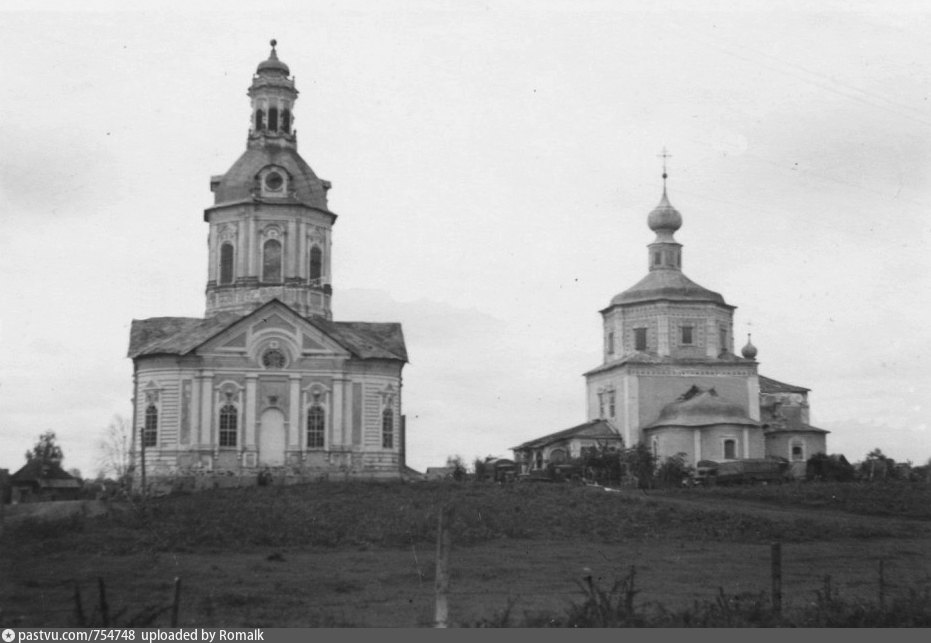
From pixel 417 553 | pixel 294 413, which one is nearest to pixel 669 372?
pixel 294 413

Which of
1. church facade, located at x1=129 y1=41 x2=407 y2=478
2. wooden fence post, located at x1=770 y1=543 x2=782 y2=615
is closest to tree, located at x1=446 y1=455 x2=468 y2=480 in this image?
church facade, located at x1=129 y1=41 x2=407 y2=478

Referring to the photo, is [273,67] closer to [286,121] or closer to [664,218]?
[286,121]

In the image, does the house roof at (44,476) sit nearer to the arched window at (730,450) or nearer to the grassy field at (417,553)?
the grassy field at (417,553)

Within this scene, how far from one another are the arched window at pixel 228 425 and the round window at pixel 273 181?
9117 mm

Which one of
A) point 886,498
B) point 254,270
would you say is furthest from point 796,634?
point 254,270

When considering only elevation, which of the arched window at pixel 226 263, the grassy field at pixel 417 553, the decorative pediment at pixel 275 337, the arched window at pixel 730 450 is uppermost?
the arched window at pixel 226 263

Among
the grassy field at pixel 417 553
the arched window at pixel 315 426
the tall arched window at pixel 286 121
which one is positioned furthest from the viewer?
the tall arched window at pixel 286 121

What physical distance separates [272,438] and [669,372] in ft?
77.5

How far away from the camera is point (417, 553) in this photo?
28.3m

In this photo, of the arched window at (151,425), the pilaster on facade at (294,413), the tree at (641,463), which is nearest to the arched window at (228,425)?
the pilaster on facade at (294,413)

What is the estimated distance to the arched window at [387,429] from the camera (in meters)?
48.3

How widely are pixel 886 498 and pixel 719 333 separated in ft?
75.0

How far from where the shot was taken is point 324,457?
46938mm

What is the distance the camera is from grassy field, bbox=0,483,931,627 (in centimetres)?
1978
